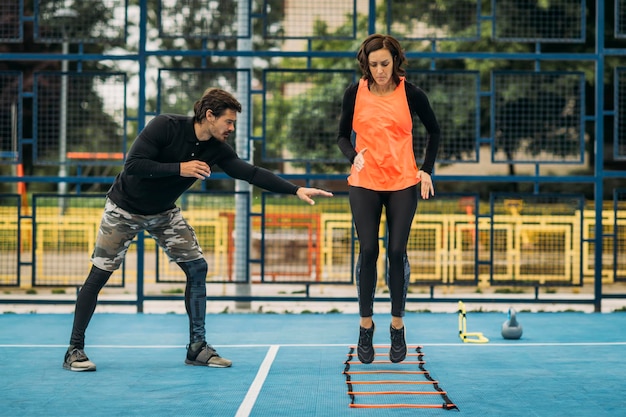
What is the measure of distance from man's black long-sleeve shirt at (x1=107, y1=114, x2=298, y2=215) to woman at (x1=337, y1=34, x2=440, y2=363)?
462mm

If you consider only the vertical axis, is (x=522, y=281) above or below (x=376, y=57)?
below

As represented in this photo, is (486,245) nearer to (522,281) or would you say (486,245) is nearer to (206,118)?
(522,281)

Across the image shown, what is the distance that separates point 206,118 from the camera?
18.2 ft

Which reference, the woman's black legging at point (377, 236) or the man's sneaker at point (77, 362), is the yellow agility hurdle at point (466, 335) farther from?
the man's sneaker at point (77, 362)

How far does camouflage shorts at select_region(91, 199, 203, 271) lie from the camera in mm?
5719

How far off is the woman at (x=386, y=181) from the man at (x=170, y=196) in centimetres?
36

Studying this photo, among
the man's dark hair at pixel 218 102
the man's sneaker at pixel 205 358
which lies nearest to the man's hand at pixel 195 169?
the man's dark hair at pixel 218 102

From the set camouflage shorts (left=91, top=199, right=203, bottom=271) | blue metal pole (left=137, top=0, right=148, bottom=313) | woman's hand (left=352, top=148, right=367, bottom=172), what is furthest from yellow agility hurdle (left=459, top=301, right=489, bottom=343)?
blue metal pole (left=137, top=0, right=148, bottom=313)

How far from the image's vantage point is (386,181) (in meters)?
5.56

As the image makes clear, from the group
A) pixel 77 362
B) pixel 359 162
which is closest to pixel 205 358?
pixel 77 362

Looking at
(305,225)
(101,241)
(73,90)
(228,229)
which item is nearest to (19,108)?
(73,90)

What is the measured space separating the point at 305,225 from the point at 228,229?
0.74 metres

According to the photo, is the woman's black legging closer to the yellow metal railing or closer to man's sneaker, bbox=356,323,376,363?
man's sneaker, bbox=356,323,376,363

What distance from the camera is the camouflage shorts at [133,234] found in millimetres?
5719
